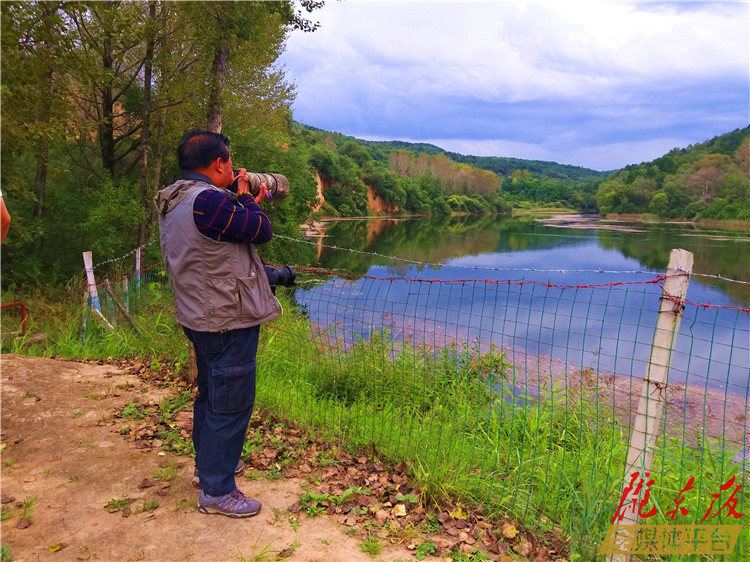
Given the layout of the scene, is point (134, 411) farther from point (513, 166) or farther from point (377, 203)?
point (513, 166)

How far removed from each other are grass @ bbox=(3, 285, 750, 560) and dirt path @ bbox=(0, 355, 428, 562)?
7.7 inches

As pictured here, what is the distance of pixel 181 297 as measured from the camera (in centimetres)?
234

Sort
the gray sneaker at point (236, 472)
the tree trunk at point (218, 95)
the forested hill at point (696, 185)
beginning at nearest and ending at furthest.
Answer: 1. the gray sneaker at point (236, 472)
2. the tree trunk at point (218, 95)
3. the forested hill at point (696, 185)

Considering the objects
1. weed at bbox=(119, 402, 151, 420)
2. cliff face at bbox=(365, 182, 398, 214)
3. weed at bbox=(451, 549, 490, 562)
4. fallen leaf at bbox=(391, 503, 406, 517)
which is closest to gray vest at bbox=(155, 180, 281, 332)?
fallen leaf at bbox=(391, 503, 406, 517)

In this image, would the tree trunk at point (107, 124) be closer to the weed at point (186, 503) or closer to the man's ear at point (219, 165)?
the man's ear at point (219, 165)

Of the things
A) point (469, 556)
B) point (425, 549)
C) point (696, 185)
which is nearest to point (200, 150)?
point (425, 549)

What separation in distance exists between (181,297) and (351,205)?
5426 cm

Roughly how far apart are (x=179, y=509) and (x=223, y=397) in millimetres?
716

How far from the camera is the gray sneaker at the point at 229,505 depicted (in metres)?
2.51

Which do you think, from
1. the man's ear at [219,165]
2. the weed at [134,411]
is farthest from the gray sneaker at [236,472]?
the man's ear at [219,165]

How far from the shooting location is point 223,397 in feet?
7.82

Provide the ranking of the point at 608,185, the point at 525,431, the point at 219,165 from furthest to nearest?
the point at 608,185
the point at 525,431
the point at 219,165

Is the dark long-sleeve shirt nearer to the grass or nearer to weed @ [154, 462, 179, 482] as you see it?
the grass

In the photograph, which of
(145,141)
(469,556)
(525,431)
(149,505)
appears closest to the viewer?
(469,556)
